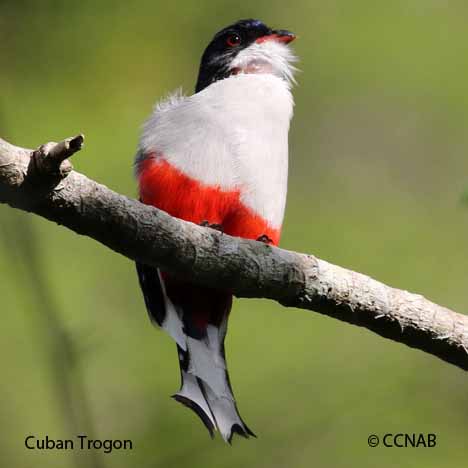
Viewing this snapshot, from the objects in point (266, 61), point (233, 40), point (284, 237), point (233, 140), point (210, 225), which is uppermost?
point (233, 40)

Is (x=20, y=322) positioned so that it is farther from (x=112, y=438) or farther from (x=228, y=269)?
(x=228, y=269)

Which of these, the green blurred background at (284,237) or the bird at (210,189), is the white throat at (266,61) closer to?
the bird at (210,189)

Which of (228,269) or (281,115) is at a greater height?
(281,115)

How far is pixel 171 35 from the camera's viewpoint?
277 inches

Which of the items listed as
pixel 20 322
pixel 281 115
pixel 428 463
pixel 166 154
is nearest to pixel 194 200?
pixel 166 154

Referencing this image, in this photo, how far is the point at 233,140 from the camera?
15.0 ft

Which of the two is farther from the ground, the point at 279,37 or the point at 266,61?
the point at 279,37

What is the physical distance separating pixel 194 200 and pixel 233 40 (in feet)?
4.51

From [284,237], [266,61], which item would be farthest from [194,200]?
[284,237]

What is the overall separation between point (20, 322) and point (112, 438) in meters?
1.04

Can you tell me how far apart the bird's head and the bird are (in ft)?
0.99

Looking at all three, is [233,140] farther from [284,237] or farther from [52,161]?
[284,237]

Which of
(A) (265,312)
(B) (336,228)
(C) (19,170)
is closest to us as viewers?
(C) (19,170)

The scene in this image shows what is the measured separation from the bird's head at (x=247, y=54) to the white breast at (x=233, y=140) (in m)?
0.28
